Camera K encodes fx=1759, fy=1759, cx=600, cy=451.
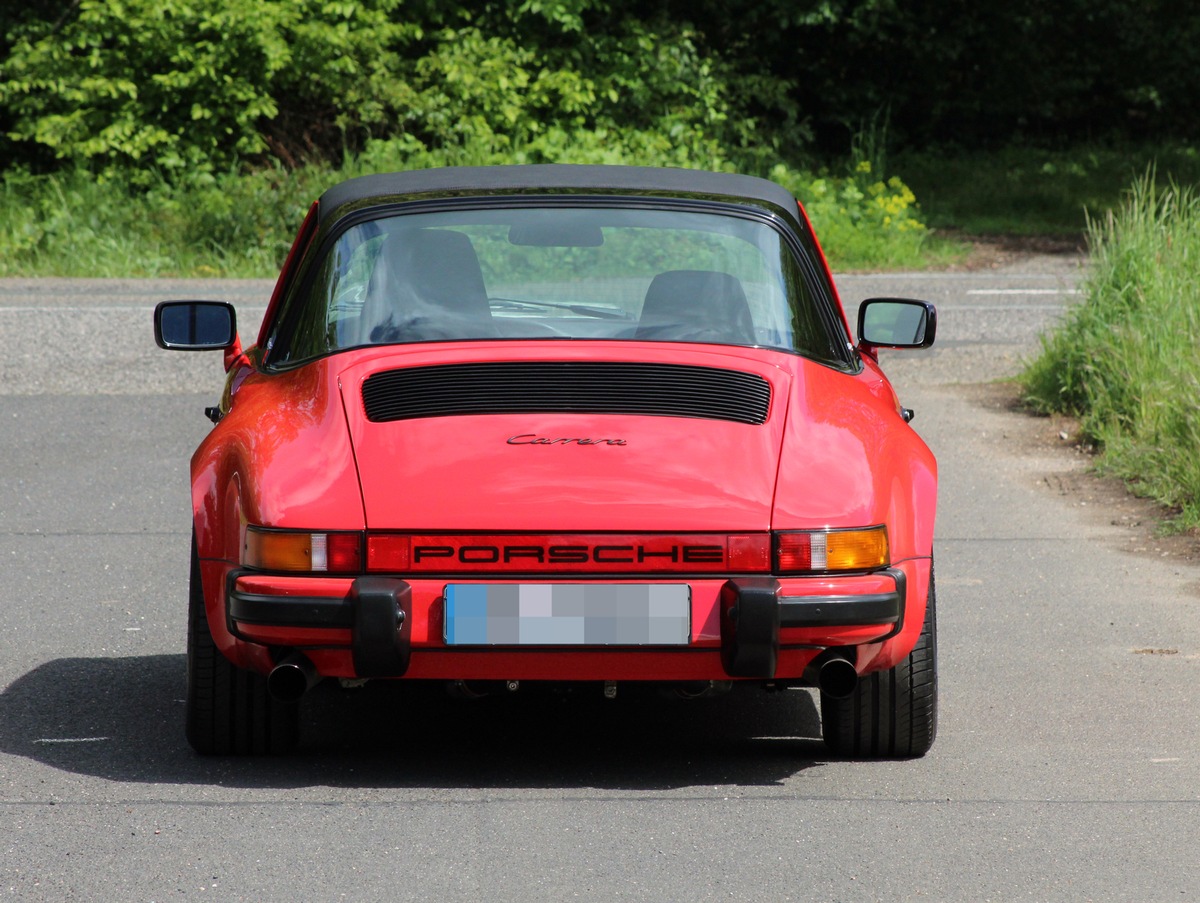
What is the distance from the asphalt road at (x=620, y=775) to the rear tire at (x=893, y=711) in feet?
0.16

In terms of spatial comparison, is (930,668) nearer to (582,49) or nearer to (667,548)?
(667,548)

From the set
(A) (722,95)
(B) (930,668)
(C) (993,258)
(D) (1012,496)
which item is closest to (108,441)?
(D) (1012,496)

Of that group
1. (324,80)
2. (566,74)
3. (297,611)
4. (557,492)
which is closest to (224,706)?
(297,611)

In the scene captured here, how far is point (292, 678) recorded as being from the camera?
3.98 m

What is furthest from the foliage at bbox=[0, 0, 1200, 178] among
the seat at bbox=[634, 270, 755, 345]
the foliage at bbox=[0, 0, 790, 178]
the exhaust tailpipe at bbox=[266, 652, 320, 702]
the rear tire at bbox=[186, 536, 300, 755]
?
the exhaust tailpipe at bbox=[266, 652, 320, 702]

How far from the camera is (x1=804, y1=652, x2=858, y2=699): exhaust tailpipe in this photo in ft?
13.0

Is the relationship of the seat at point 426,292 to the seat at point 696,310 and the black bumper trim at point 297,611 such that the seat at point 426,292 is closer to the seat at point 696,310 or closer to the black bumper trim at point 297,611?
the seat at point 696,310

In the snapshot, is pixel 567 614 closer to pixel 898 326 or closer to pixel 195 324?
pixel 898 326

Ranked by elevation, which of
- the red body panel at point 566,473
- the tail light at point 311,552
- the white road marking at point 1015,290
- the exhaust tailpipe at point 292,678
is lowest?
the white road marking at point 1015,290

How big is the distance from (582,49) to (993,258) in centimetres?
694

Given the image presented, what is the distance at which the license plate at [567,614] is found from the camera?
387cm

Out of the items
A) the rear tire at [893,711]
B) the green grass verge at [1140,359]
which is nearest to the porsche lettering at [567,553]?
the rear tire at [893,711]

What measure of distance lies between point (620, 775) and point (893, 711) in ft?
2.31

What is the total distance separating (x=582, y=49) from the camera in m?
24.1
